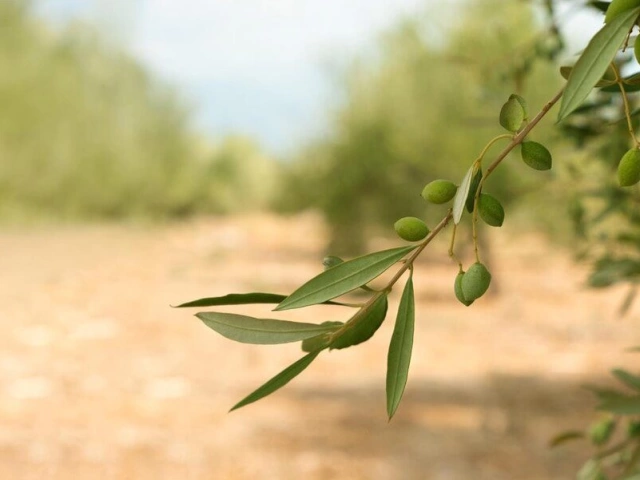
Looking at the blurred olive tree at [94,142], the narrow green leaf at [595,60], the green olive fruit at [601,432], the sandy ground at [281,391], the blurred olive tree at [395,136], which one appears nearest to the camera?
the narrow green leaf at [595,60]

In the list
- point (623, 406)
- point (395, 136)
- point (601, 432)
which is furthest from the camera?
point (395, 136)

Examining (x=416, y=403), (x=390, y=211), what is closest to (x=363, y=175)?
(x=390, y=211)

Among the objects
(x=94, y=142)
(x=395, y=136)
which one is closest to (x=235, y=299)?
(x=395, y=136)

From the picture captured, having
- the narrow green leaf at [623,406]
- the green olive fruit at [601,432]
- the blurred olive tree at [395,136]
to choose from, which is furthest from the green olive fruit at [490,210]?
the blurred olive tree at [395,136]

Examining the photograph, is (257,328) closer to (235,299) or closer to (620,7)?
→ (235,299)

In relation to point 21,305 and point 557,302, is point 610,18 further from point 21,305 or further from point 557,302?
point 557,302

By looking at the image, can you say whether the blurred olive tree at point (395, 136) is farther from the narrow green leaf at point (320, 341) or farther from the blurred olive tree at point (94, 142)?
the narrow green leaf at point (320, 341)
